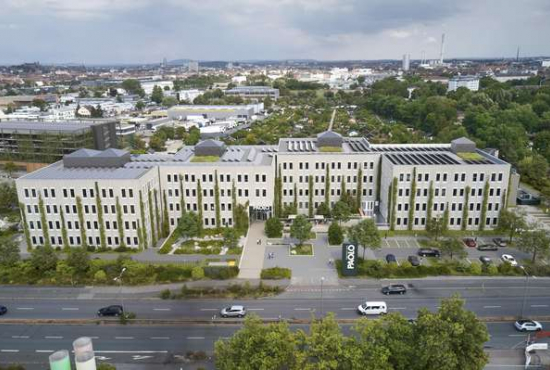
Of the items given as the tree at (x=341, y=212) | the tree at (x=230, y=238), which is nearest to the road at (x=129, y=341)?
the tree at (x=230, y=238)

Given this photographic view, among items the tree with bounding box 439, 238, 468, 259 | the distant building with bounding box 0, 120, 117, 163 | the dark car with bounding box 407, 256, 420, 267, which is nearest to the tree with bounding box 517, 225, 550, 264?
the tree with bounding box 439, 238, 468, 259

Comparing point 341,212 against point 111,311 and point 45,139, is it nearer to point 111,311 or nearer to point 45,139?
point 111,311

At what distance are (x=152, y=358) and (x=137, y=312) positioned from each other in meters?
10.3

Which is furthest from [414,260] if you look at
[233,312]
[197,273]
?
[197,273]

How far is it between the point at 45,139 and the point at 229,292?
89.8 meters

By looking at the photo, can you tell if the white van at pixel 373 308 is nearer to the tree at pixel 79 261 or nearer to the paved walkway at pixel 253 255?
the paved walkway at pixel 253 255

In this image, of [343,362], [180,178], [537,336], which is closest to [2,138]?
[180,178]

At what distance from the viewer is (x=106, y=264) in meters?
62.2

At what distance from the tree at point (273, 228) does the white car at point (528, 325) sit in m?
39.6

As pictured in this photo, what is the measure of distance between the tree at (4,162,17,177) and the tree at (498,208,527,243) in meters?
123

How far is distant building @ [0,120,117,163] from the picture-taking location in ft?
383

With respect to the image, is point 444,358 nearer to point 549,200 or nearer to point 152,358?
point 152,358

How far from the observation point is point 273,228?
74312 mm

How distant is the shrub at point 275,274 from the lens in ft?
199
